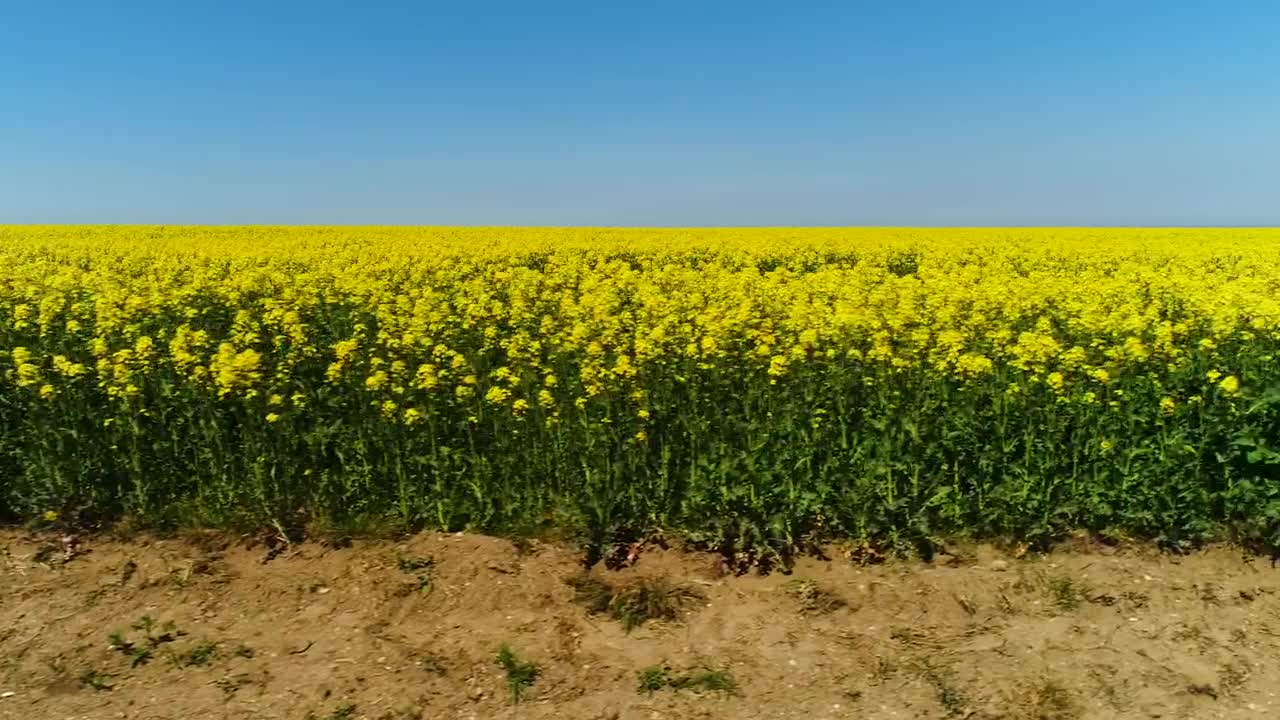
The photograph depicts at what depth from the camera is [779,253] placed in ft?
68.4

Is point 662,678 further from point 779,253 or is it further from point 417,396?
point 779,253

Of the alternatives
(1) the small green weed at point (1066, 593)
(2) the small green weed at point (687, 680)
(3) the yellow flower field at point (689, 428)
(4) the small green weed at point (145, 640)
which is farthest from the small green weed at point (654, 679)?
(4) the small green weed at point (145, 640)

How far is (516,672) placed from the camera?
4.14 meters

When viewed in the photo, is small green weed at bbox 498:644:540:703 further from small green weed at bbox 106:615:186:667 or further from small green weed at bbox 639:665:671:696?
small green weed at bbox 106:615:186:667

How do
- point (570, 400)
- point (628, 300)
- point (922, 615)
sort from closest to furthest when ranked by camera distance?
1. point (922, 615)
2. point (570, 400)
3. point (628, 300)

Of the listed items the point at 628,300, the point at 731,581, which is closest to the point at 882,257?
the point at 628,300

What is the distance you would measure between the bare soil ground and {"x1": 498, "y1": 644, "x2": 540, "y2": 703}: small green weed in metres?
0.02

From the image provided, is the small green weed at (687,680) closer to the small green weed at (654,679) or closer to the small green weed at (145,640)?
the small green weed at (654,679)

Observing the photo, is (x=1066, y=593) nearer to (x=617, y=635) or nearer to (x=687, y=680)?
(x=687, y=680)

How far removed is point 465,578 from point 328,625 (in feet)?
2.56

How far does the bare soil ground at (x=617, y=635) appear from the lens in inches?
155

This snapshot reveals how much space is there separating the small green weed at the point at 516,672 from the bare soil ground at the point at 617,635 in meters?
0.02

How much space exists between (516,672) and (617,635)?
1.96 feet

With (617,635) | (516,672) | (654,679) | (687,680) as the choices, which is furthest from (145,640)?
(687,680)
